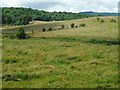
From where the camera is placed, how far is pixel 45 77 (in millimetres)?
22875

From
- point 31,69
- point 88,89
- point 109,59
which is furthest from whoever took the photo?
point 109,59

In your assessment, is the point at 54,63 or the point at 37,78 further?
the point at 54,63

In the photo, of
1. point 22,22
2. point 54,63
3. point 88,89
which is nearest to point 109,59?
point 54,63

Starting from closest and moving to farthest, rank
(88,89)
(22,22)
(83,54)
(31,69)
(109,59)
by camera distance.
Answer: (88,89) → (31,69) → (109,59) → (83,54) → (22,22)

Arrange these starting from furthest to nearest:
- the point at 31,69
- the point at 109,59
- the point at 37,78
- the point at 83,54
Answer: the point at 83,54 < the point at 109,59 < the point at 31,69 < the point at 37,78

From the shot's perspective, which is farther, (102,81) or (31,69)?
(31,69)

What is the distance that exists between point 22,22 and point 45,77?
166m

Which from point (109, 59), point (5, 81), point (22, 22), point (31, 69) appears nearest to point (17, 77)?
point (5, 81)

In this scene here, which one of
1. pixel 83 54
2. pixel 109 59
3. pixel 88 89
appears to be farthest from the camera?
pixel 83 54

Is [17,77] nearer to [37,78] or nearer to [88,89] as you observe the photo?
[37,78]

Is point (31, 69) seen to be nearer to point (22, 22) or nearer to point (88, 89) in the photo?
point (88, 89)

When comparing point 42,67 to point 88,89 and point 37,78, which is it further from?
point 88,89

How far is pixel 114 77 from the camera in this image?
21938mm

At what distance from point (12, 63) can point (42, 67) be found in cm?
510
